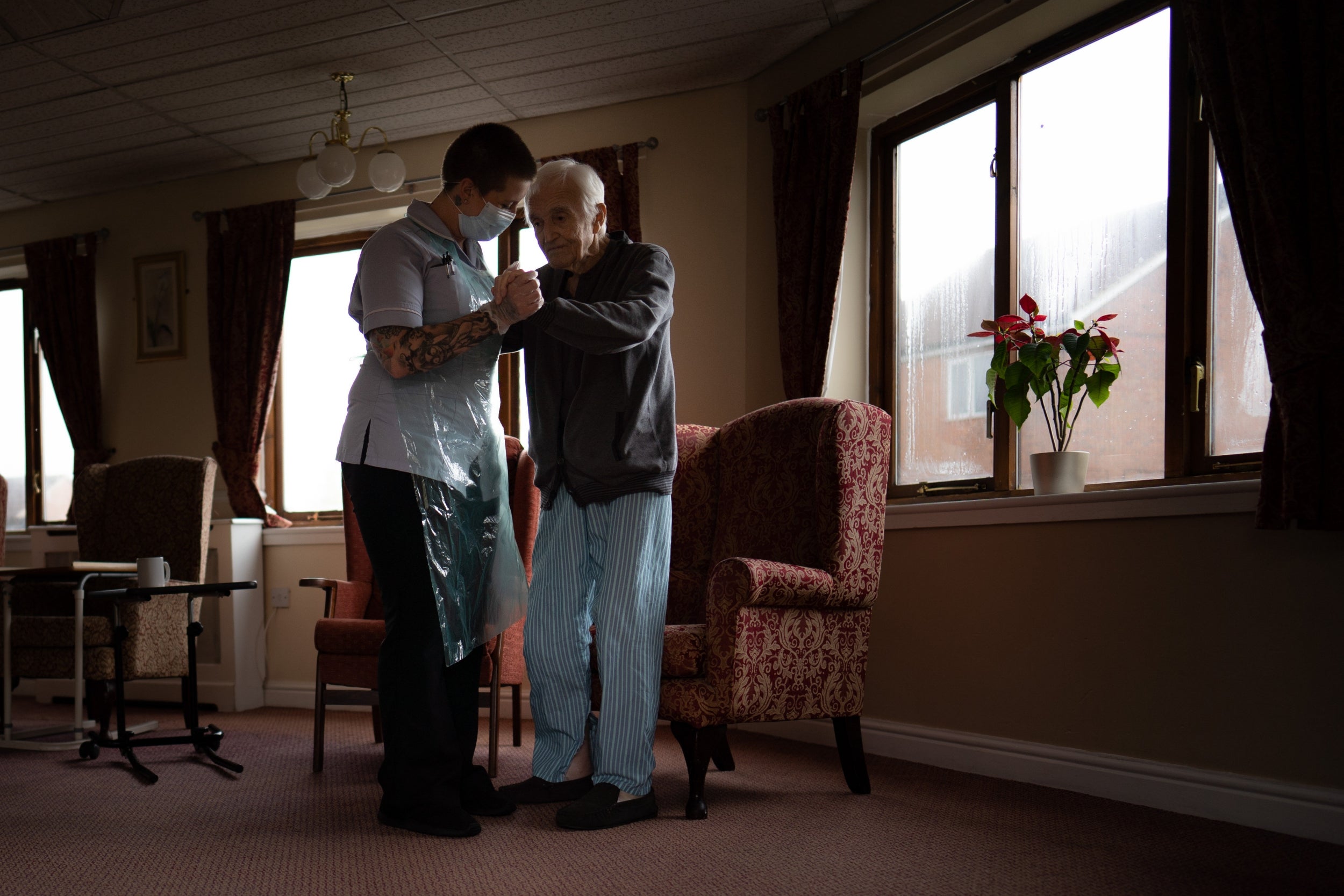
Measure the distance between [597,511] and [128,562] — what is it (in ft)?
8.59

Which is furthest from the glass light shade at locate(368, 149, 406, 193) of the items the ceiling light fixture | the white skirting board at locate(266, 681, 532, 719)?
the white skirting board at locate(266, 681, 532, 719)

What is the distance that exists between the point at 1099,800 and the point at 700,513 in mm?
1252

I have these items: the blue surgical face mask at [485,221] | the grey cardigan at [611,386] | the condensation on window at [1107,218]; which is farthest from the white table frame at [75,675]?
the condensation on window at [1107,218]

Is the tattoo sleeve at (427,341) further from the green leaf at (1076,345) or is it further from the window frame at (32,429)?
the window frame at (32,429)

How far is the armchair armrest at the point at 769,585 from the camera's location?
2262mm

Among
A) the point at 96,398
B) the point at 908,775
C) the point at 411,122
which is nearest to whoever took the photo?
the point at 908,775

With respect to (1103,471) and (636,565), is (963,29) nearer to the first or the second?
(1103,471)

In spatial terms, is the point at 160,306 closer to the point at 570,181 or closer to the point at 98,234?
the point at 98,234

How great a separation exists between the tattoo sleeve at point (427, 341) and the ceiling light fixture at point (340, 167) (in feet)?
7.08

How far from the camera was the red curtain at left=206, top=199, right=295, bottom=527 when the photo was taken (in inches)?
189

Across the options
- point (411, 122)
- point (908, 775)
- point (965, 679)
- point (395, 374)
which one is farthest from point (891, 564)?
point (411, 122)

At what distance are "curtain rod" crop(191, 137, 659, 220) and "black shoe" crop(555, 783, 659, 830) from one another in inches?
111

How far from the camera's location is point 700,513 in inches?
116

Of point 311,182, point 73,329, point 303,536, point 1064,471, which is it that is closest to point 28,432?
point 73,329
